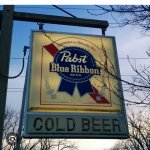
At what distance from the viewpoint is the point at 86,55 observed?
6.30 m

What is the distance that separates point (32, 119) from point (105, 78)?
142cm

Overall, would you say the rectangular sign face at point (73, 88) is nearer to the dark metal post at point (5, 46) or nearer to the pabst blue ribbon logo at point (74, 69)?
the pabst blue ribbon logo at point (74, 69)

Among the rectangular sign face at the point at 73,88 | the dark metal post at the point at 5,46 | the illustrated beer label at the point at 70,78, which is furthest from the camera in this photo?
the illustrated beer label at the point at 70,78

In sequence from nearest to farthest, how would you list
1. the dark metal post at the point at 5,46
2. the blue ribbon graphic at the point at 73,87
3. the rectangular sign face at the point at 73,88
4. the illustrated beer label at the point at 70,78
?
1. the dark metal post at the point at 5,46
2. the rectangular sign face at the point at 73,88
3. the illustrated beer label at the point at 70,78
4. the blue ribbon graphic at the point at 73,87

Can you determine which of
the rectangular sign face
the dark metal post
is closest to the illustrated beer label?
the rectangular sign face

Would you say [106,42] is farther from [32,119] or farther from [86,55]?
[32,119]

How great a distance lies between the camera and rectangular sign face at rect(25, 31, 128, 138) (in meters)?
5.43

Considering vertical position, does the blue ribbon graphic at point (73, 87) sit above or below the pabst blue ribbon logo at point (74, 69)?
below

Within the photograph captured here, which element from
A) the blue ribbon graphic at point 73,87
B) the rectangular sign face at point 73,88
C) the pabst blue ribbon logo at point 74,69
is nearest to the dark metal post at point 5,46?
the rectangular sign face at point 73,88

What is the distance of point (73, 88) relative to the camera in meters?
5.93

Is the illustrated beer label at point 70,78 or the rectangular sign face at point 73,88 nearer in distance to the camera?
the rectangular sign face at point 73,88

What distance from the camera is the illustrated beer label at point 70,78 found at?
5730mm

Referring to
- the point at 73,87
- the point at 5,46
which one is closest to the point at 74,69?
the point at 73,87

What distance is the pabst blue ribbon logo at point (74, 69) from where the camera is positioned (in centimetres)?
592
